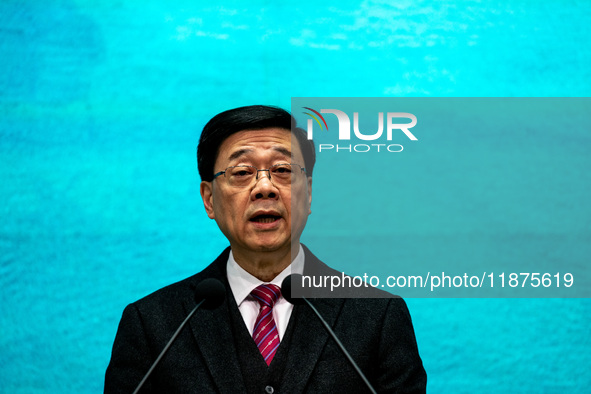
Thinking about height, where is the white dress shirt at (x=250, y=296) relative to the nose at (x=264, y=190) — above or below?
below

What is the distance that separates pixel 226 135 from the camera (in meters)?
1.48

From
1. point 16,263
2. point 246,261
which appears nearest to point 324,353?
point 246,261

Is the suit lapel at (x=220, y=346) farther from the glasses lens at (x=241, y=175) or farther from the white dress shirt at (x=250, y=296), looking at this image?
the glasses lens at (x=241, y=175)

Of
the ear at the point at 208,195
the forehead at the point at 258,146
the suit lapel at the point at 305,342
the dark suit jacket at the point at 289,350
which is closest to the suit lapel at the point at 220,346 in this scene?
the dark suit jacket at the point at 289,350

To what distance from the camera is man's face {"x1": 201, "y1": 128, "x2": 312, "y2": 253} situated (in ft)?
4.53

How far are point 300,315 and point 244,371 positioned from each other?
172 millimetres

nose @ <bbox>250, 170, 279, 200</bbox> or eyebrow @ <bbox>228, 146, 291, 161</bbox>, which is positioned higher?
eyebrow @ <bbox>228, 146, 291, 161</bbox>

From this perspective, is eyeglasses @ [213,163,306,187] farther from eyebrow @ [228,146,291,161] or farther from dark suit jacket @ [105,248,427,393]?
dark suit jacket @ [105,248,427,393]

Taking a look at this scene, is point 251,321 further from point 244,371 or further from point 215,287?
point 215,287

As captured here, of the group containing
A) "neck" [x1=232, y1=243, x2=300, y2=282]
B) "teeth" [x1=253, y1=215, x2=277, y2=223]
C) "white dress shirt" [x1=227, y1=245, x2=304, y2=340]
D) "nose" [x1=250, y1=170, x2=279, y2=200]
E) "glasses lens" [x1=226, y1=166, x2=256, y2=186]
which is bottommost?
"white dress shirt" [x1=227, y1=245, x2=304, y2=340]

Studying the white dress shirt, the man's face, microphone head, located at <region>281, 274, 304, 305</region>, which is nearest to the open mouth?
the man's face

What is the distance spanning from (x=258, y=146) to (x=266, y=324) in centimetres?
40

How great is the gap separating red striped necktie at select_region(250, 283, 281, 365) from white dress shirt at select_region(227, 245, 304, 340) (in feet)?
0.03

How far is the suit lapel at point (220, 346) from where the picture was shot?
1.29 m
